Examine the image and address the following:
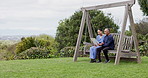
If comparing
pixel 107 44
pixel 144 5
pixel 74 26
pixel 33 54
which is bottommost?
pixel 33 54

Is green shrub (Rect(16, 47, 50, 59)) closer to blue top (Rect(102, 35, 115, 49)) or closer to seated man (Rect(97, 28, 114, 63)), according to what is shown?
seated man (Rect(97, 28, 114, 63))

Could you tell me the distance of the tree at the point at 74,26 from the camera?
15500 mm

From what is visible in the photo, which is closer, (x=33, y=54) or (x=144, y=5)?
(x=33, y=54)

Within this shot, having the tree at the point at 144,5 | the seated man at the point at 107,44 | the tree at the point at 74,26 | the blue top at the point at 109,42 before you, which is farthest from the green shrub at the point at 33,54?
the tree at the point at 144,5

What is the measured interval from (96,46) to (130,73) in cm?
316

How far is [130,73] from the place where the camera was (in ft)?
20.0

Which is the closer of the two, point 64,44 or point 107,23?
point 107,23

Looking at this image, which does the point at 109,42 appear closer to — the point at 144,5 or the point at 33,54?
the point at 33,54

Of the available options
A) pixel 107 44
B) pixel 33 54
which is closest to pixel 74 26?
pixel 33 54

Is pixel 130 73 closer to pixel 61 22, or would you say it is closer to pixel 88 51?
pixel 88 51

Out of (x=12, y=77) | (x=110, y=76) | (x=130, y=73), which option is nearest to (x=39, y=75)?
(x=12, y=77)

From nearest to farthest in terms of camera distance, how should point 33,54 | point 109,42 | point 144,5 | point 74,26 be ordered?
point 109,42 < point 33,54 < point 144,5 < point 74,26

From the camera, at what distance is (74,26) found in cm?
1694

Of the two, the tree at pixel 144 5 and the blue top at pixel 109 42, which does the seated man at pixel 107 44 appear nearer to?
the blue top at pixel 109 42
